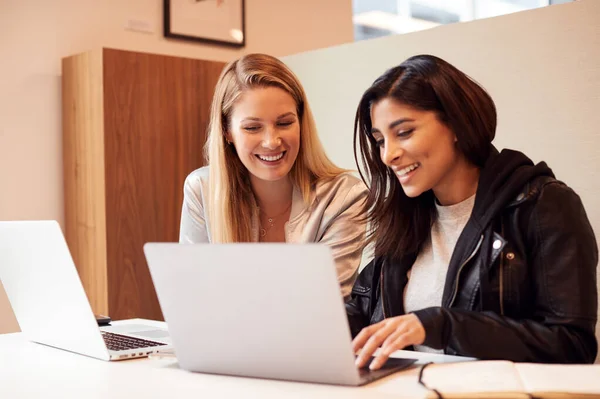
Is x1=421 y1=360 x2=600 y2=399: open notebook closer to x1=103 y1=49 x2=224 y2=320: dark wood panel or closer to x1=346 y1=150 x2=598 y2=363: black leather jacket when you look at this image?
x1=346 y1=150 x2=598 y2=363: black leather jacket

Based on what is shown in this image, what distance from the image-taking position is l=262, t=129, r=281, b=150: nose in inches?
82.0

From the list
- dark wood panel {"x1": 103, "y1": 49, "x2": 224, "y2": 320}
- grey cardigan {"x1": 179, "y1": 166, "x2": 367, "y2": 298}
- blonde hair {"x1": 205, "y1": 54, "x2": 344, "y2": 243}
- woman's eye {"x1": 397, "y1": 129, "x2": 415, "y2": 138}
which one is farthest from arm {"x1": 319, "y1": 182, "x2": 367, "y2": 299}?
dark wood panel {"x1": 103, "y1": 49, "x2": 224, "y2": 320}

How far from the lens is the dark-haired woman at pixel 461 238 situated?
4.55ft

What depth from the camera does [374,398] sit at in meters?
1.12

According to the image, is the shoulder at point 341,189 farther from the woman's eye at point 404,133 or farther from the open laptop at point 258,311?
the open laptop at point 258,311

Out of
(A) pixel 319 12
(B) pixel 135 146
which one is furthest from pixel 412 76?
(A) pixel 319 12

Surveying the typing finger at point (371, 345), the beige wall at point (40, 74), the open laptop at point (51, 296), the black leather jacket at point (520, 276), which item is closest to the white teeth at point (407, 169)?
the black leather jacket at point (520, 276)

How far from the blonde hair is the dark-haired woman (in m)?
0.37

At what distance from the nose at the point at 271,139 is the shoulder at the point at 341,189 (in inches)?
7.0

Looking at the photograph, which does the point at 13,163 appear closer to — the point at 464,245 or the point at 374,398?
the point at 464,245

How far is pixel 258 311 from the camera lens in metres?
1.19

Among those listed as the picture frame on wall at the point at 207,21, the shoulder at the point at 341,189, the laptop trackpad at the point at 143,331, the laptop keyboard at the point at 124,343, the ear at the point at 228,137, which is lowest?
the laptop trackpad at the point at 143,331

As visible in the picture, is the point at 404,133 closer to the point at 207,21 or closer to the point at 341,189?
the point at 341,189

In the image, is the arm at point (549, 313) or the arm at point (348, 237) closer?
the arm at point (549, 313)
